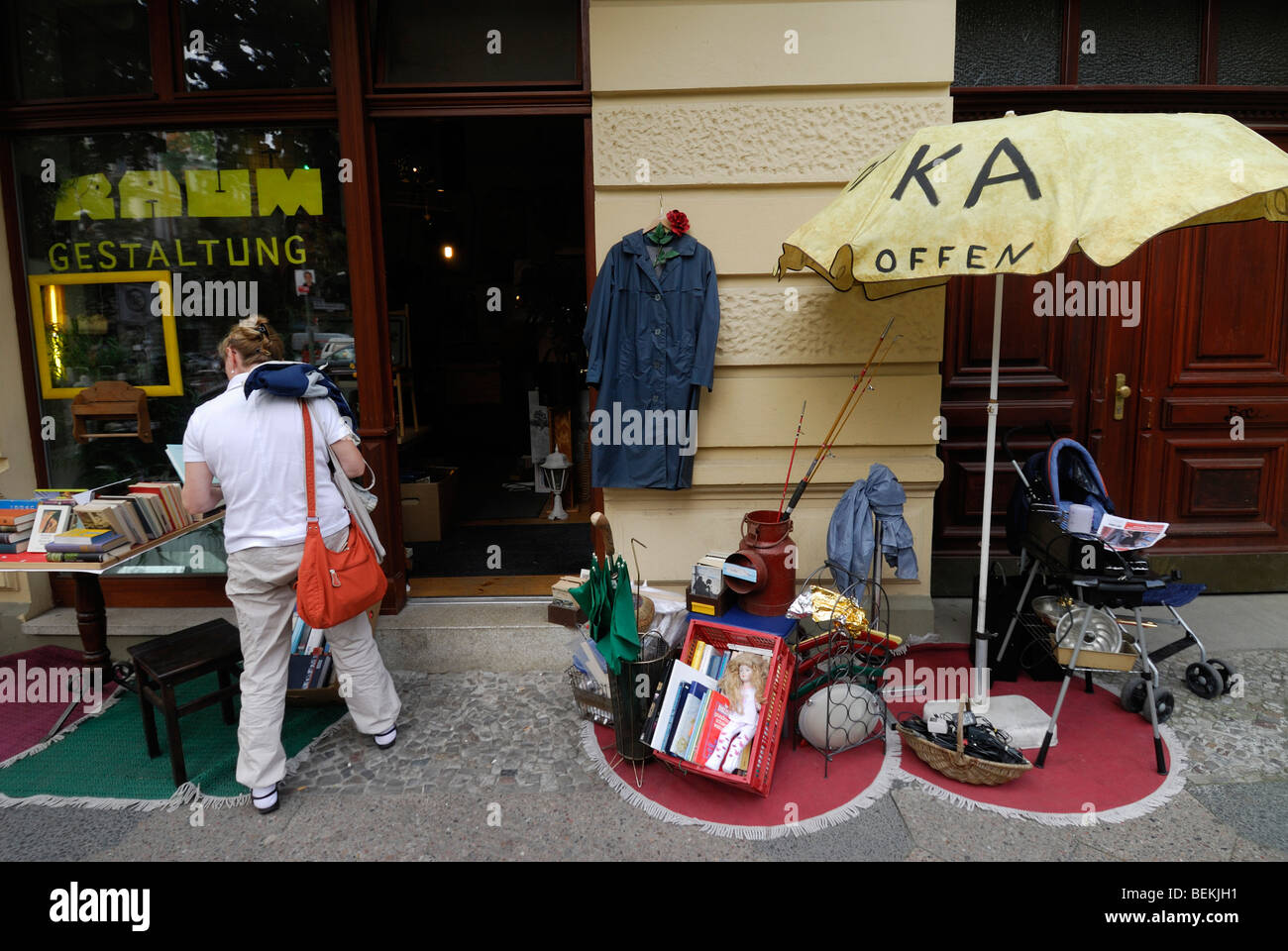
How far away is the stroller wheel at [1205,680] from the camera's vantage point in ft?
14.0

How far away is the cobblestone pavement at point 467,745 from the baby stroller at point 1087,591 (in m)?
2.38

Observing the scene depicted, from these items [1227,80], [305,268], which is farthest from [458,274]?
[1227,80]

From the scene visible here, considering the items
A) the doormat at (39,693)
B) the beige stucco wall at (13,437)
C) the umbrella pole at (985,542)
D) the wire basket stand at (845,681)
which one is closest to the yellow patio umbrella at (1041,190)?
the umbrella pole at (985,542)

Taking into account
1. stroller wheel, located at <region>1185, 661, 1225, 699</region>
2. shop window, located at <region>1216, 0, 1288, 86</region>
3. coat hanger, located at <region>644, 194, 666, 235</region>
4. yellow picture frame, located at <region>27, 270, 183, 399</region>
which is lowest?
stroller wheel, located at <region>1185, 661, 1225, 699</region>

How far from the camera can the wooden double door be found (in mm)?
5273

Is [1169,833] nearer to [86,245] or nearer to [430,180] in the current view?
[86,245]

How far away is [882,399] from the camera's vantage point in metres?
4.70

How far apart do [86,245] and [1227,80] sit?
7582 mm

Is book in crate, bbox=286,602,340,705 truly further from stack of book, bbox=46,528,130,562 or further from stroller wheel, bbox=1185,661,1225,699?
stroller wheel, bbox=1185,661,1225,699

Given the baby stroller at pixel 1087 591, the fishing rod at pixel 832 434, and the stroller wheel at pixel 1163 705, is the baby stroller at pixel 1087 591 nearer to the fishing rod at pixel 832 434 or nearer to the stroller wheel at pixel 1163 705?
the stroller wheel at pixel 1163 705

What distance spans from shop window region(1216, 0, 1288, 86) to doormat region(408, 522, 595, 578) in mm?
5302

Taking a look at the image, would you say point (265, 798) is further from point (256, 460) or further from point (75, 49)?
point (75, 49)

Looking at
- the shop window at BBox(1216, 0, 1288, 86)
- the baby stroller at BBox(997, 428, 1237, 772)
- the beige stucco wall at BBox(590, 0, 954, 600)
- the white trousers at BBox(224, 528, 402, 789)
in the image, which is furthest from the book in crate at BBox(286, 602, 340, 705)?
the shop window at BBox(1216, 0, 1288, 86)

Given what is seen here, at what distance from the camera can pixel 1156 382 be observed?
541cm
